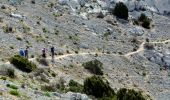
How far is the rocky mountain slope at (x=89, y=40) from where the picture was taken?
202ft

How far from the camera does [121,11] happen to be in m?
84.4

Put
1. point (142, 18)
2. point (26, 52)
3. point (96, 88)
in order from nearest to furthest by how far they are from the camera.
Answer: point (96, 88) < point (26, 52) < point (142, 18)

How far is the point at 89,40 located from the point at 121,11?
1360 cm

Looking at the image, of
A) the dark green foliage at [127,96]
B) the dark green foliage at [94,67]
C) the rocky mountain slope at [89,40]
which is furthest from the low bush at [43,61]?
the dark green foliage at [127,96]

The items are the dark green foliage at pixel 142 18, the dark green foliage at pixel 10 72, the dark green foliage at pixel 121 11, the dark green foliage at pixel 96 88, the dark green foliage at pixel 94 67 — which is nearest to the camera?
the dark green foliage at pixel 10 72

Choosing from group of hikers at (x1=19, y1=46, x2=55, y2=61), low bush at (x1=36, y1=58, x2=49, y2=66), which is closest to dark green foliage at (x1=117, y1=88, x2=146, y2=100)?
low bush at (x1=36, y1=58, x2=49, y2=66)

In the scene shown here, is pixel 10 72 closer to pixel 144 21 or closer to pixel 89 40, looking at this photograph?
pixel 89 40

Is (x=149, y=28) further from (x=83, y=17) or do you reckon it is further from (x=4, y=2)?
(x=4, y=2)

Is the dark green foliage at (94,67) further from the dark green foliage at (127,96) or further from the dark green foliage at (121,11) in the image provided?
the dark green foliage at (121,11)

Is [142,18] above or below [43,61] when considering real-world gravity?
above

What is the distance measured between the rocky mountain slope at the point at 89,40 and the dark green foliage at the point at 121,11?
42.1 inches

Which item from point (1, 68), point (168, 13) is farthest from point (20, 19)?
point (168, 13)

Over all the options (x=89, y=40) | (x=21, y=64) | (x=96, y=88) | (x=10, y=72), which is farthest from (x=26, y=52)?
(x=89, y=40)

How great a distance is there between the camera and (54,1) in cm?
8012
